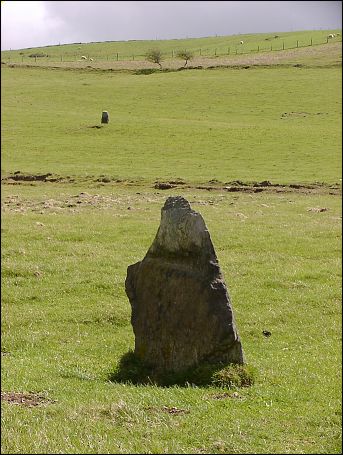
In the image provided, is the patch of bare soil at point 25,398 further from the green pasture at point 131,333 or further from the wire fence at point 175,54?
the wire fence at point 175,54

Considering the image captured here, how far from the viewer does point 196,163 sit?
54.2 m

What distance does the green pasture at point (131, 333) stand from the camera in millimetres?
9617

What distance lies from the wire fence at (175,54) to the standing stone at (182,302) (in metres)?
121

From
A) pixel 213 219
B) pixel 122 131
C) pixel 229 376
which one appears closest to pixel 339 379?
pixel 229 376

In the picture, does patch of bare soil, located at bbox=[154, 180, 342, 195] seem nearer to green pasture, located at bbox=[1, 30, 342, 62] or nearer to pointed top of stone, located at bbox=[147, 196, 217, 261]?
pointed top of stone, located at bbox=[147, 196, 217, 261]

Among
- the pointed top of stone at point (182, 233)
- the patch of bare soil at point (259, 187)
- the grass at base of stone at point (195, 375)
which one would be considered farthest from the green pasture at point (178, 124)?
the grass at base of stone at point (195, 375)

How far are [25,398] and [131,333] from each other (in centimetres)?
559

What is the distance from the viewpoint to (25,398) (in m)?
11.7

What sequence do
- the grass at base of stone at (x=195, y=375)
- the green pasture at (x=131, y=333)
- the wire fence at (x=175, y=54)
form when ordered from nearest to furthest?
the green pasture at (x=131, y=333) → the grass at base of stone at (x=195, y=375) → the wire fence at (x=175, y=54)

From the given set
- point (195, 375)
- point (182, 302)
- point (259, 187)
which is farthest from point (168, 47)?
point (195, 375)

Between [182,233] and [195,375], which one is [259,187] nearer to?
[182,233]

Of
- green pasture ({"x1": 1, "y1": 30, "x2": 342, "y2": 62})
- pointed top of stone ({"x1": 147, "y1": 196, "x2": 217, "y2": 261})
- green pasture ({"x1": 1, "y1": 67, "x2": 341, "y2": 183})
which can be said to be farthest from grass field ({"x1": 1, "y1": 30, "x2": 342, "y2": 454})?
green pasture ({"x1": 1, "y1": 30, "x2": 342, "y2": 62})

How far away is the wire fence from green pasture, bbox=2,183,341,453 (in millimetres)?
101587

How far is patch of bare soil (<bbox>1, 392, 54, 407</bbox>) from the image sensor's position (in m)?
11.4
